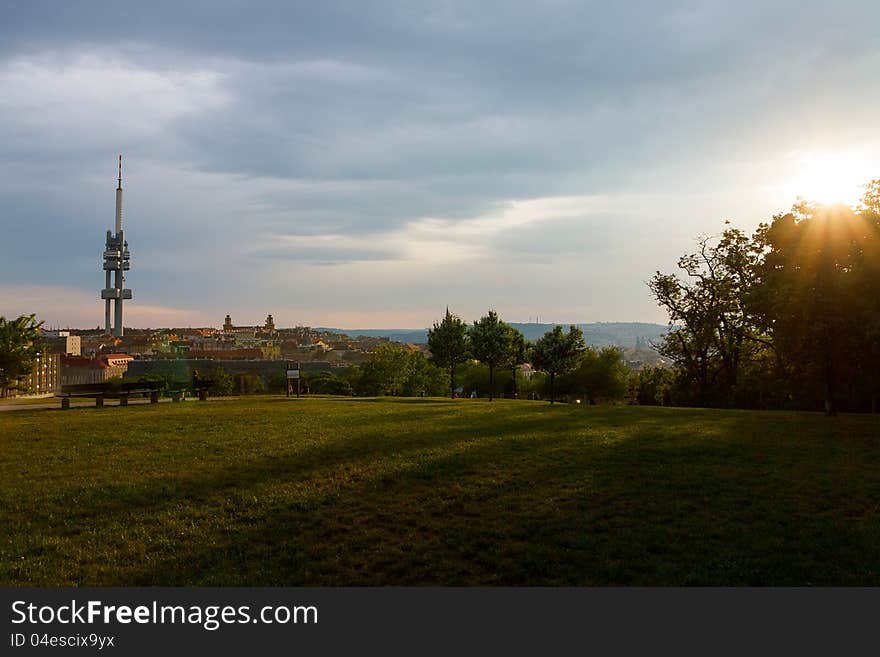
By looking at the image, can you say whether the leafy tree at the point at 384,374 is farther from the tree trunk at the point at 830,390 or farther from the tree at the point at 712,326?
the tree trunk at the point at 830,390

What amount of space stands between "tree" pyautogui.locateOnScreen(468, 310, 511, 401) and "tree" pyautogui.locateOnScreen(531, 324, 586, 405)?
2645mm

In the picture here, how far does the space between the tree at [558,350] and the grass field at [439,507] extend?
87.0 ft

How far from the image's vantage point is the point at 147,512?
1091 cm

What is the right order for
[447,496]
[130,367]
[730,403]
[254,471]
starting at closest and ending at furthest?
[447,496] < [254,471] < [730,403] < [130,367]

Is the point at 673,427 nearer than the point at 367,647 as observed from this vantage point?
No

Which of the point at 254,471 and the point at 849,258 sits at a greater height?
the point at 849,258

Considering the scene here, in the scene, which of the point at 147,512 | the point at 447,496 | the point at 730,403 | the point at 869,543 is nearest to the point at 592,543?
the point at 447,496

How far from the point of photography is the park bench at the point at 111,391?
97.1ft

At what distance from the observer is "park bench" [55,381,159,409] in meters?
29.6

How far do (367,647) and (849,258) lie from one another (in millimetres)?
22768

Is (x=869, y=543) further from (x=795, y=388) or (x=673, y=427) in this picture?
(x=795, y=388)

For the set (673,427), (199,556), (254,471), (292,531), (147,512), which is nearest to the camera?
(199,556)

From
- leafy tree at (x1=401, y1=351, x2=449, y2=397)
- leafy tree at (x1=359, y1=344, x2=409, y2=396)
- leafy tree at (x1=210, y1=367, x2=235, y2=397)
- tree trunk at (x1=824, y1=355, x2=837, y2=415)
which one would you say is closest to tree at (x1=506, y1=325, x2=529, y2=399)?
leafy tree at (x1=359, y1=344, x2=409, y2=396)

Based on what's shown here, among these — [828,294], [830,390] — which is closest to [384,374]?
[830,390]
